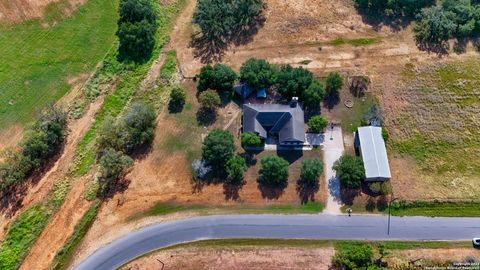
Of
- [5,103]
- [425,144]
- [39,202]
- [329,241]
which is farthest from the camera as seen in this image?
[5,103]

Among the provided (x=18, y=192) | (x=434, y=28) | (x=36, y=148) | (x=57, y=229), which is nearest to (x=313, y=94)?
(x=434, y=28)

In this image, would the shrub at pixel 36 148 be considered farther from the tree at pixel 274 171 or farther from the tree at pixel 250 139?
the tree at pixel 274 171

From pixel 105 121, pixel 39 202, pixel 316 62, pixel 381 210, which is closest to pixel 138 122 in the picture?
pixel 105 121

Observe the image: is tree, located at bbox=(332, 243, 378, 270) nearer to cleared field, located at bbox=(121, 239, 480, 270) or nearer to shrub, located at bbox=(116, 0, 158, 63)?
cleared field, located at bbox=(121, 239, 480, 270)

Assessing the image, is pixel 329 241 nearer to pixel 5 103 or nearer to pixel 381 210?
pixel 381 210

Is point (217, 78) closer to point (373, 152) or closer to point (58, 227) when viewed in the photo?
point (373, 152)

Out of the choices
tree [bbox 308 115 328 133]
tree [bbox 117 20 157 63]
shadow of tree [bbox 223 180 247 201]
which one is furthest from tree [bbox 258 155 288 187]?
tree [bbox 117 20 157 63]
